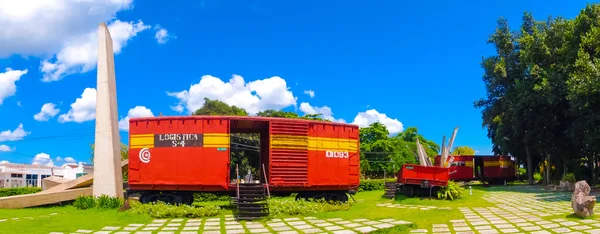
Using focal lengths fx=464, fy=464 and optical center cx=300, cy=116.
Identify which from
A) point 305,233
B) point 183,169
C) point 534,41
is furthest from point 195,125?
point 534,41

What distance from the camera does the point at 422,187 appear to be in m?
20.0

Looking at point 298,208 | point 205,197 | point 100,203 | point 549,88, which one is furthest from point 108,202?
point 549,88

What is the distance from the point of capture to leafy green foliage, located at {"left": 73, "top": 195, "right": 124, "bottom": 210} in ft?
53.4

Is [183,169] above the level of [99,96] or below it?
below

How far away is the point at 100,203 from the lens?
53.9 ft

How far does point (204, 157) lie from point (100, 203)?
4.26 m

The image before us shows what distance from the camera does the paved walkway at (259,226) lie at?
36.6 feet

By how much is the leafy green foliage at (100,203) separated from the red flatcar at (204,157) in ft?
2.78

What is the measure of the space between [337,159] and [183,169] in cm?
555

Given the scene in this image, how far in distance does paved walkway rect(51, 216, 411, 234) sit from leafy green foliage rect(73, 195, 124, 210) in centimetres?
408

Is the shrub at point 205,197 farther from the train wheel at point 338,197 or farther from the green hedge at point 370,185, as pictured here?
the green hedge at point 370,185

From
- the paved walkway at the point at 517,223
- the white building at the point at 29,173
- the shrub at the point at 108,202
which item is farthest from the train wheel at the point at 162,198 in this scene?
the white building at the point at 29,173

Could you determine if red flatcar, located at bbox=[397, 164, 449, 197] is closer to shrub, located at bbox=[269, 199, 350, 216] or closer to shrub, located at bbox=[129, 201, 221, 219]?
shrub, located at bbox=[269, 199, 350, 216]

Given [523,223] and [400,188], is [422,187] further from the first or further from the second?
[523,223]
